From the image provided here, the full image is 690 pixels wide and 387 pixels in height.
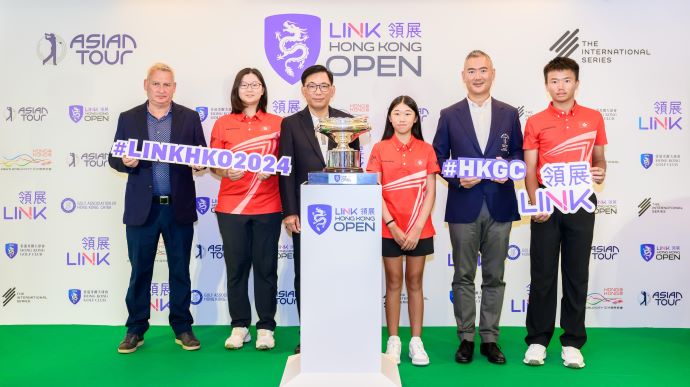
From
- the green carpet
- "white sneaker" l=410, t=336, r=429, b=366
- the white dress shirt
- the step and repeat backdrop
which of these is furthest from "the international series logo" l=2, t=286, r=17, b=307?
the white dress shirt

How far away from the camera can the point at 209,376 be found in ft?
11.1

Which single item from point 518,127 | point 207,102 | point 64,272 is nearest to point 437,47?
point 518,127

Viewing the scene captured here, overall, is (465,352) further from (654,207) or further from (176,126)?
(176,126)

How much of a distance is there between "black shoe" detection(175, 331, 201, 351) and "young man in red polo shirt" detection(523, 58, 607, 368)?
210 centimetres

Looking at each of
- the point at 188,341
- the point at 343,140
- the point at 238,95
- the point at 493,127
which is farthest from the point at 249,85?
the point at 188,341

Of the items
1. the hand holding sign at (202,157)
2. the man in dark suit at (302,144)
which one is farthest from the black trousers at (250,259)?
the hand holding sign at (202,157)

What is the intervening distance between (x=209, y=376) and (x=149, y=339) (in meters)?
0.97

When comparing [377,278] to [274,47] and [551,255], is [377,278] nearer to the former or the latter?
[551,255]

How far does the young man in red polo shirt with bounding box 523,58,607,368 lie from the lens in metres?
3.49

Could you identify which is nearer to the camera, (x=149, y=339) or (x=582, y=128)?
(x=582, y=128)

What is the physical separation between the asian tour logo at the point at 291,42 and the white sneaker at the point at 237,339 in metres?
1.89

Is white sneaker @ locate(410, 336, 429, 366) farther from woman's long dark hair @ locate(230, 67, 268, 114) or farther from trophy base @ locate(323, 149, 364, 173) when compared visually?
woman's long dark hair @ locate(230, 67, 268, 114)

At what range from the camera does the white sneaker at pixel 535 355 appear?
356cm

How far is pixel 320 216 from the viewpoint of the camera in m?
2.83
